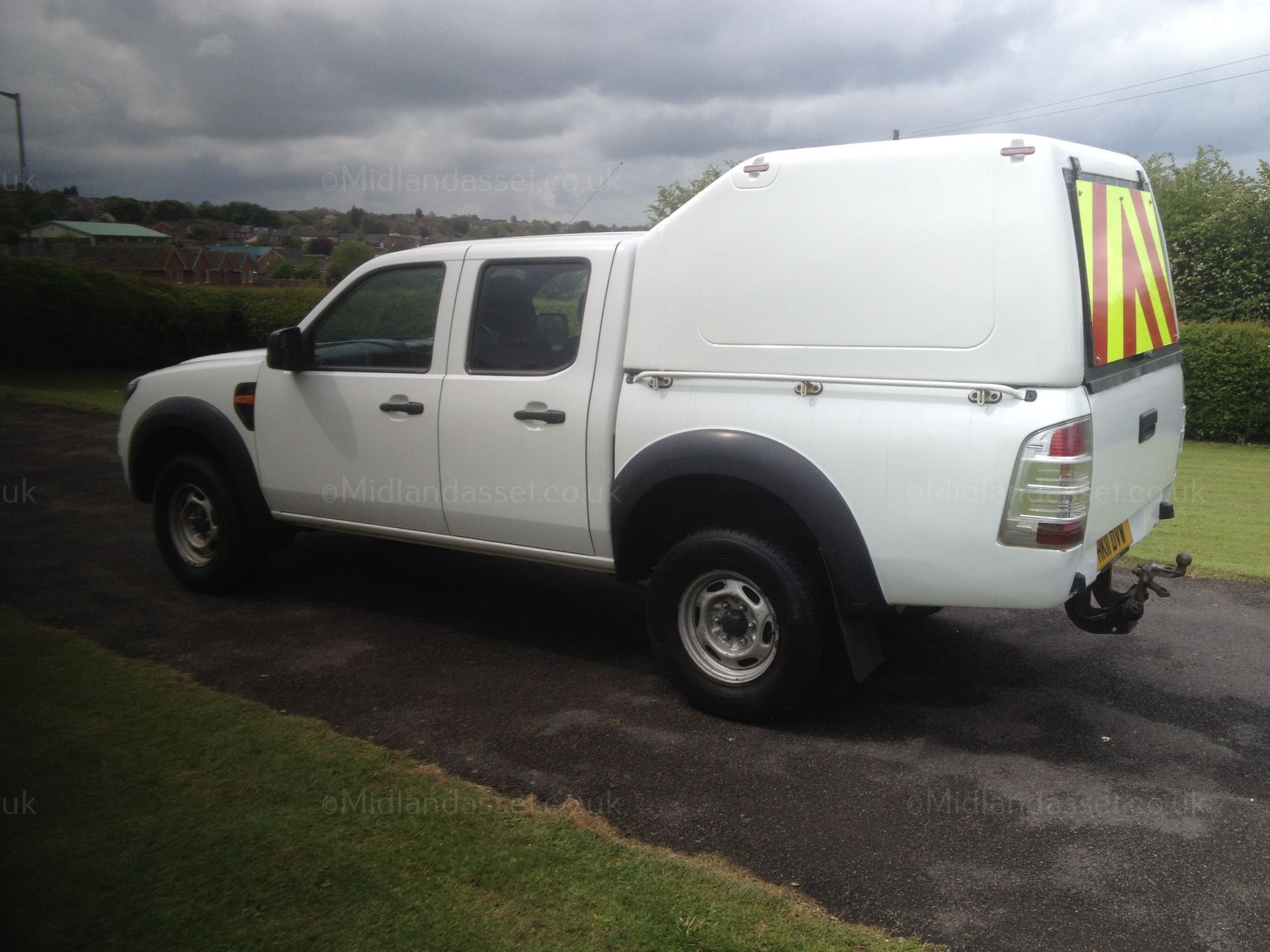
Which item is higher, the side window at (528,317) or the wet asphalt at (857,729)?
the side window at (528,317)

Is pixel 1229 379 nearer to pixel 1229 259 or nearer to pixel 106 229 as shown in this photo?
pixel 1229 259

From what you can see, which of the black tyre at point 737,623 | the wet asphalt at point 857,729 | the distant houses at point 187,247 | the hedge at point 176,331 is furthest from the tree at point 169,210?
the black tyre at point 737,623

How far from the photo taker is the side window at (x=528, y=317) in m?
5.12

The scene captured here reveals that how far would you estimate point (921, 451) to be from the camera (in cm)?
408

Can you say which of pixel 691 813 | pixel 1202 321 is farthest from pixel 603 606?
pixel 1202 321

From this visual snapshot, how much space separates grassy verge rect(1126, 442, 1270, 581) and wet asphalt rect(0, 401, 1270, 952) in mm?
655

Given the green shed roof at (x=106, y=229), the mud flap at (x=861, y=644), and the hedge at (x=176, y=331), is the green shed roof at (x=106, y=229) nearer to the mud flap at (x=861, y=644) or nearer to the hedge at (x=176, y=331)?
the hedge at (x=176, y=331)

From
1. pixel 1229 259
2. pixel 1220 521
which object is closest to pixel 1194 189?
pixel 1229 259

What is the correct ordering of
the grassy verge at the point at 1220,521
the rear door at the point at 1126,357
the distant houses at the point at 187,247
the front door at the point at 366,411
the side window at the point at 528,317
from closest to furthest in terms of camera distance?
1. the rear door at the point at 1126,357
2. the side window at the point at 528,317
3. the front door at the point at 366,411
4. the grassy verge at the point at 1220,521
5. the distant houses at the point at 187,247

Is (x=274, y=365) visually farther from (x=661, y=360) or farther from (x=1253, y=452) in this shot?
(x=1253, y=452)

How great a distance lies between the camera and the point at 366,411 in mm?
5727

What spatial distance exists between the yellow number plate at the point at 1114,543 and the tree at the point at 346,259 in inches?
161

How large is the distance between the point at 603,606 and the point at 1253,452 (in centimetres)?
1163

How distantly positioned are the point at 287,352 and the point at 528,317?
1.52 metres
